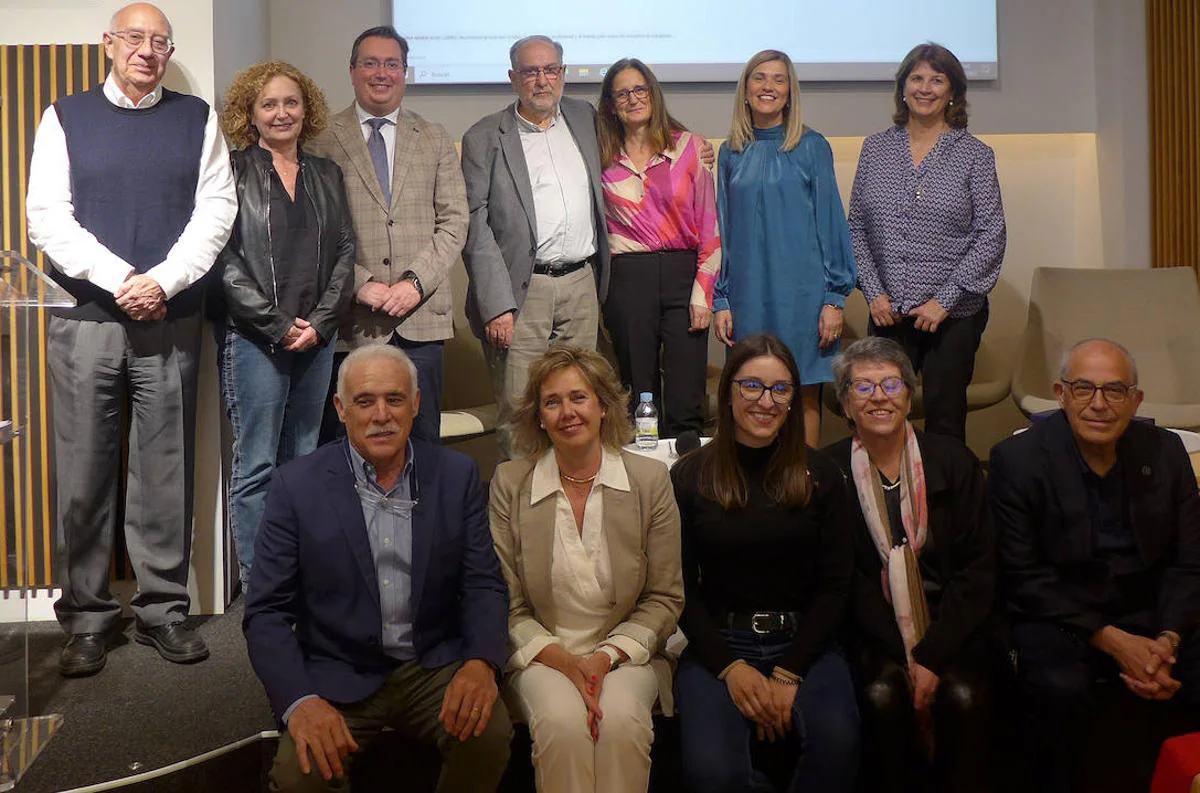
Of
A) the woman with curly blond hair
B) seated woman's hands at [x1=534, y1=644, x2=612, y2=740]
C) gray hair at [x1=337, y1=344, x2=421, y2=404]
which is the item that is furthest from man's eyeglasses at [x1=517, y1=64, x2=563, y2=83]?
seated woman's hands at [x1=534, y1=644, x2=612, y2=740]

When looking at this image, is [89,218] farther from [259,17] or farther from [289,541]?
[259,17]

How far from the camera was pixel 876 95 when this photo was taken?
209 inches

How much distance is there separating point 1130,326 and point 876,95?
1.41 metres

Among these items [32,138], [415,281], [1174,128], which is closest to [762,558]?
[415,281]

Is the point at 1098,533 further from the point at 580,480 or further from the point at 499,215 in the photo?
the point at 499,215

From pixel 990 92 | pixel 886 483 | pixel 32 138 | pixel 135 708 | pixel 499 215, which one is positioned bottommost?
pixel 135 708

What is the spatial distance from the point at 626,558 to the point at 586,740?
388 mm

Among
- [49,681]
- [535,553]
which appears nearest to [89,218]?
[49,681]

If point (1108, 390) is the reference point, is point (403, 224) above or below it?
above

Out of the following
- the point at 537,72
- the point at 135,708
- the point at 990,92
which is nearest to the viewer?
the point at 135,708

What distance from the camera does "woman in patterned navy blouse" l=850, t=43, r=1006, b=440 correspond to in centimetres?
402

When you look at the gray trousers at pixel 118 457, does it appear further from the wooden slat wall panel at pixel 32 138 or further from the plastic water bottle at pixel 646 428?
the plastic water bottle at pixel 646 428

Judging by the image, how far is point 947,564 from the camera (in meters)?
2.78

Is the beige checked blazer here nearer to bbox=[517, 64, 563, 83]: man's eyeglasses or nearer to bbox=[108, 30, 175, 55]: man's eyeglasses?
bbox=[517, 64, 563, 83]: man's eyeglasses
